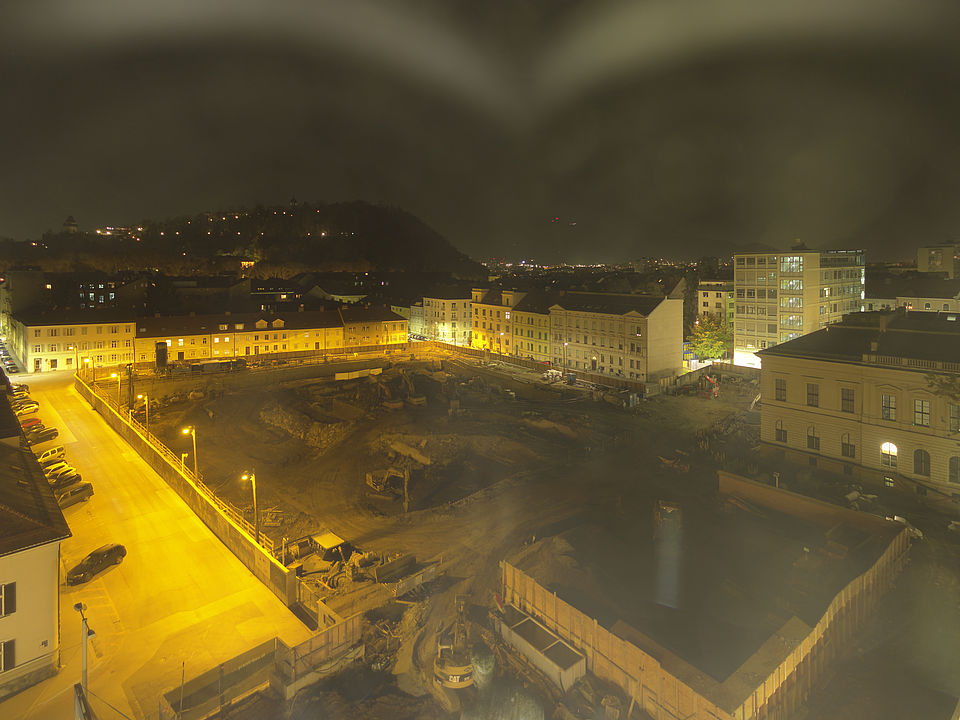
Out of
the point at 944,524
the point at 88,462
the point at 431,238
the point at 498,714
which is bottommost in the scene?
the point at 498,714

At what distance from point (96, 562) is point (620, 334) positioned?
37.6 metres

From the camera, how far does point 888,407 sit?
71.9ft

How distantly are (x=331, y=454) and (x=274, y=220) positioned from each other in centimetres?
10720

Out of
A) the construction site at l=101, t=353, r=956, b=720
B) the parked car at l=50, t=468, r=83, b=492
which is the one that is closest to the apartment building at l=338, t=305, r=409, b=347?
the construction site at l=101, t=353, r=956, b=720

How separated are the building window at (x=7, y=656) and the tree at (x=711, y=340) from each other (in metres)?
48.0

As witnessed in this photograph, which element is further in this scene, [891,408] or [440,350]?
[440,350]

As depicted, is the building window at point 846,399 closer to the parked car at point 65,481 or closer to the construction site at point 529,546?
the construction site at point 529,546

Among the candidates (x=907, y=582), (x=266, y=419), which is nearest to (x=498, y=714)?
(x=907, y=582)

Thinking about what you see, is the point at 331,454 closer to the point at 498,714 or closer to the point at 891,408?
the point at 498,714

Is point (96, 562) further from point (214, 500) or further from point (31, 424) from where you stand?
point (31, 424)

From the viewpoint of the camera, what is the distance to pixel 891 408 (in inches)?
860

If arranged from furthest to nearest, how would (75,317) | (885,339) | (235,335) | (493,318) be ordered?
(493,318) < (235,335) < (75,317) < (885,339)

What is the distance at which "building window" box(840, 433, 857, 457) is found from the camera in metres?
23.0

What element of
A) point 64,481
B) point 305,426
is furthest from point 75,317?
point 64,481
